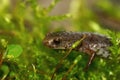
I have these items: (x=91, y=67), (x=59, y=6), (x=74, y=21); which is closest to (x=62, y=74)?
(x=91, y=67)

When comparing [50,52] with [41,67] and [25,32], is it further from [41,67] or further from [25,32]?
[25,32]

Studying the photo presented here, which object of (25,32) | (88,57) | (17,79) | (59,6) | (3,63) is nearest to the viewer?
(17,79)

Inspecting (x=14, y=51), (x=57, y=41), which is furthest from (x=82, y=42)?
(x=14, y=51)

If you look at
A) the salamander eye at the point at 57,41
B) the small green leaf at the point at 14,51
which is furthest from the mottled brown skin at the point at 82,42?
the small green leaf at the point at 14,51

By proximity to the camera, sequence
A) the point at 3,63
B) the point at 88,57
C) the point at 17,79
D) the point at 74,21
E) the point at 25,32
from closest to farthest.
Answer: the point at 17,79 → the point at 3,63 → the point at 88,57 → the point at 25,32 → the point at 74,21

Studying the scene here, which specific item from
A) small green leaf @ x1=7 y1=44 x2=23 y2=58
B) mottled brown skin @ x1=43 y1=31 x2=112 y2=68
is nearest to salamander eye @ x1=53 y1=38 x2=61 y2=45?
mottled brown skin @ x1=43 y1=31 x2=112 y2=68

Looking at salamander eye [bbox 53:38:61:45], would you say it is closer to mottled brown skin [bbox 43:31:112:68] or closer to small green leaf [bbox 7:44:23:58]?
mottled brown skin [bbox 43:31:112:68]

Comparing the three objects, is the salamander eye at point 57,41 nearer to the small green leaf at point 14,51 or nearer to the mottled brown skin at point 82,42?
the mottled brown skin at point 82,42

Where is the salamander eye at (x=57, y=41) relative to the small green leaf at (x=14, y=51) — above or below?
above
